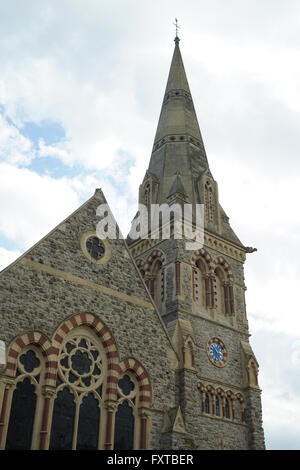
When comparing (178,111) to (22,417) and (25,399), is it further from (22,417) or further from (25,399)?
(22,417)

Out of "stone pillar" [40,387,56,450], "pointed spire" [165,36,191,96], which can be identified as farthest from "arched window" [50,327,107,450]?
"pointed spire" [165,36,191,96]

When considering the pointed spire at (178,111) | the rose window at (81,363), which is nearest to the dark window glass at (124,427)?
the rose window at (81,363)

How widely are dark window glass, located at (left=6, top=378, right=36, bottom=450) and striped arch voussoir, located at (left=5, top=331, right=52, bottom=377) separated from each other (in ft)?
2.14

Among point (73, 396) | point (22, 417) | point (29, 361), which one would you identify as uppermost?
point (29, 361)

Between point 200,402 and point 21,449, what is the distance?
29.5 feet

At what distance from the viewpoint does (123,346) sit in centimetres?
1862

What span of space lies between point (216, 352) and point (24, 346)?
1067 centimetres

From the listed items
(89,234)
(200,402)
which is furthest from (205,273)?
(89,234)

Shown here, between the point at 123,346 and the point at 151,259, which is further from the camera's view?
the point at 151,259

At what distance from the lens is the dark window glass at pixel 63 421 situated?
15.9 m

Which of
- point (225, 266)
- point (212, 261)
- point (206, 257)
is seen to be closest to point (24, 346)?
point (206, 257)

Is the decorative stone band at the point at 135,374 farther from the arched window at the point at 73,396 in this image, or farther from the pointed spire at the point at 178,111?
the pointed spire at the point at 178,111

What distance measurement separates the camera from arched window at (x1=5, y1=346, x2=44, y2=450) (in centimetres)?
1516

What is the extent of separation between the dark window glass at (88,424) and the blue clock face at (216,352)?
7.92 metres
